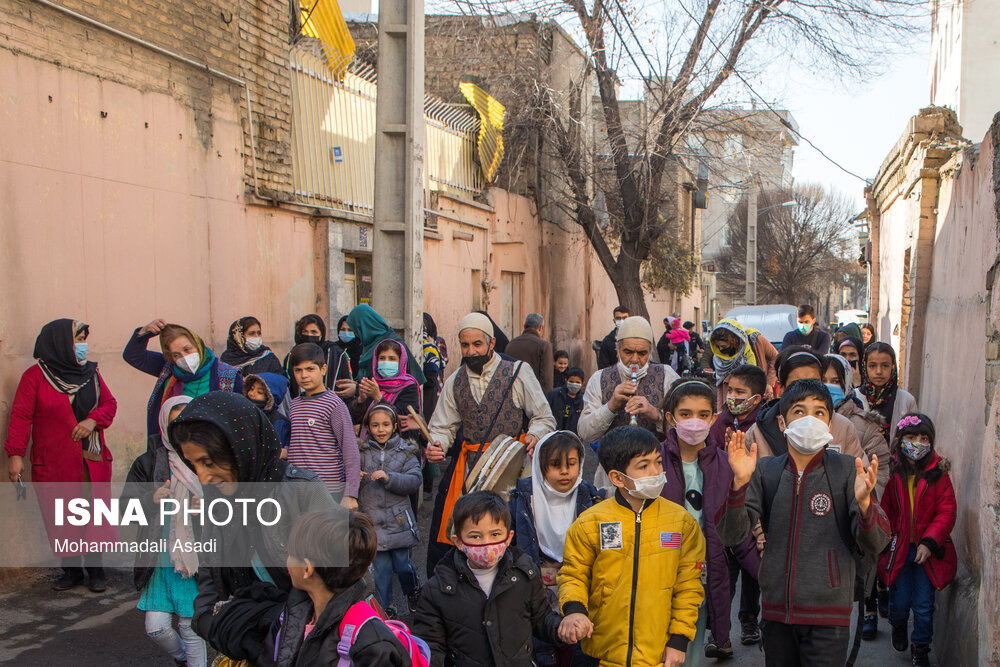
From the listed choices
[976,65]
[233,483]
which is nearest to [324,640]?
[233,483]

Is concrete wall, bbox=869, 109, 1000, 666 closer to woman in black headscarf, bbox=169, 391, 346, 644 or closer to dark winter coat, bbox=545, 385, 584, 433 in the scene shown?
woman in black headscarf, bbox=169, 391, 346, 644

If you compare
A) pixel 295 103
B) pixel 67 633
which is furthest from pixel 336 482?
pixel 295 103

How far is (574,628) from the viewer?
3.32 metres

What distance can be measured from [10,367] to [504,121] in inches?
520

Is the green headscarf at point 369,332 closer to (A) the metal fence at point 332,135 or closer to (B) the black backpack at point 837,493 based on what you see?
(A) the metal fence at point 332,135

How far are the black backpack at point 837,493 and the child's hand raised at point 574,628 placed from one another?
871 mm

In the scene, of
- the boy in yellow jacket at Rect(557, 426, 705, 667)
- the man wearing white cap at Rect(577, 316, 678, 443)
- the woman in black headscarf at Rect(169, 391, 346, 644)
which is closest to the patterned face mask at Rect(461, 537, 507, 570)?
the boy in yellow jacket at Rect(557, 426, 705, 667)

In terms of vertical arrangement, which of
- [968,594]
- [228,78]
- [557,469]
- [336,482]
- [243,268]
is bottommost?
[968,594]

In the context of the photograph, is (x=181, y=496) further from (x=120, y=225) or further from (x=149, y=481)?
(x=120, y=225)

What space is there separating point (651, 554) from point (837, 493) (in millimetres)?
775

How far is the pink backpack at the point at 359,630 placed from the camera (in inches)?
98.4

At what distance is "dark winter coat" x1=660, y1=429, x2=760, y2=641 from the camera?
416cm

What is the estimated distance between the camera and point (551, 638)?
11.4 feet

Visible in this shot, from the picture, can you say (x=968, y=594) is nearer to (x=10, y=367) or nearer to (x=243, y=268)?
(x=10, y=367)
